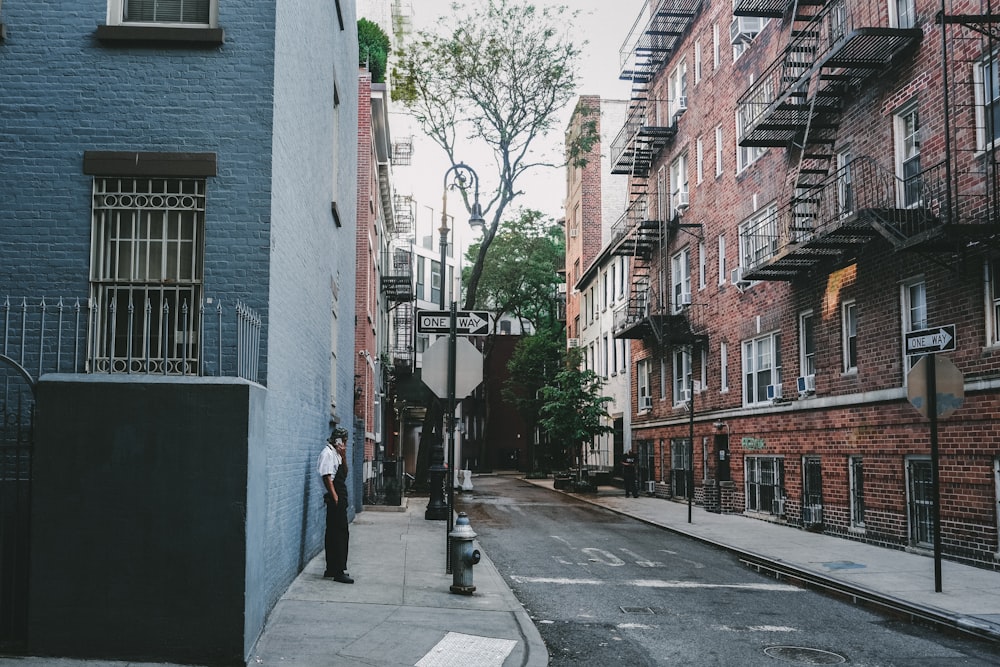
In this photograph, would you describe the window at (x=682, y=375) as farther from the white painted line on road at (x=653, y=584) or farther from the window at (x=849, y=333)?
the white painted line on road at (x=653, y=584)

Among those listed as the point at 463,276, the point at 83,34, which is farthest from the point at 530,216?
the point at 83,34

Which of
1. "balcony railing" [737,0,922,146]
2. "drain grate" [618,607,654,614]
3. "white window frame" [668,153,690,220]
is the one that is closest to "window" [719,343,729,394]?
"white window frame" [668,153,690,220]

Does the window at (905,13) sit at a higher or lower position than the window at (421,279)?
lower

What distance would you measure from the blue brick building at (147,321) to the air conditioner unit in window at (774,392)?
15053 millimetres

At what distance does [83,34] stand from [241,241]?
8.23 ft

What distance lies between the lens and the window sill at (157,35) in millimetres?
8938

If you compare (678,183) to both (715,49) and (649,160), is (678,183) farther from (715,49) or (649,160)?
(715,49)

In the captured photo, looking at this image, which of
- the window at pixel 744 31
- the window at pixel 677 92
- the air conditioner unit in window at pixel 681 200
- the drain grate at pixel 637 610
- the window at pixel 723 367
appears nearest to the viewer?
the drain grate at pixel 637 610

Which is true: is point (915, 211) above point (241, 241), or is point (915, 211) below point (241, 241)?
above

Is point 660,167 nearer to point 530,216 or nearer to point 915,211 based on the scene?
point 915,211

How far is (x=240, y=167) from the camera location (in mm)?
8953

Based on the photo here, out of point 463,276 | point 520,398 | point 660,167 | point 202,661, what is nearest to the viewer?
point 202,661

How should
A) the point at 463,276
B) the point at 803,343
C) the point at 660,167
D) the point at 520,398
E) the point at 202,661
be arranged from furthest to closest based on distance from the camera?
the point at 463,276 → the point at 520,398 → the point at 660,167 → the point at 803,343 → the point at 202,661

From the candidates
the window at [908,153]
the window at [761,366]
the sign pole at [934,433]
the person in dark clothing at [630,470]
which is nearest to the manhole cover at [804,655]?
the sign pole at [934,433]
